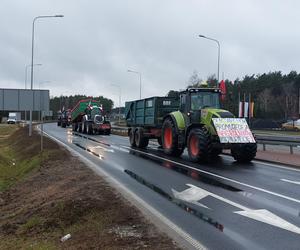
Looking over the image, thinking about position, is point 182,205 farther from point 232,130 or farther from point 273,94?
point 273,94

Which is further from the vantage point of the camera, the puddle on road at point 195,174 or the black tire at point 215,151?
the black tire at point 215,151

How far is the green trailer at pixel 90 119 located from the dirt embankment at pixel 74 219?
3269 centimetres

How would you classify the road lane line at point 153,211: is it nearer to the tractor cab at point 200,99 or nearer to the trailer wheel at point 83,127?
the tractor cab at point 200,99

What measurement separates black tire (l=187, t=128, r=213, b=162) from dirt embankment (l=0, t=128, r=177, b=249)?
493 cm

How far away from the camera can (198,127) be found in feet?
64.9

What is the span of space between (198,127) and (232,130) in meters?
1.56

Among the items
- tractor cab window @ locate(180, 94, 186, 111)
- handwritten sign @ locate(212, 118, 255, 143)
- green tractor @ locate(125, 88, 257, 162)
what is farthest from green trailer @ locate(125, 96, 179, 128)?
handwritten sign @ locate(212, 118, 255, 143)

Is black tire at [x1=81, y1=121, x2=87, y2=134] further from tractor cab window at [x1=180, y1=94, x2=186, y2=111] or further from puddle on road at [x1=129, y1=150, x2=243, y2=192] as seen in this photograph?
puddle on road at [x1=129, y1=150, x2=243, y2=192]

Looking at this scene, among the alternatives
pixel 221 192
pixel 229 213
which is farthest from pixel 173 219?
pixel 221 192

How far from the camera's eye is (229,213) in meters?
9.62

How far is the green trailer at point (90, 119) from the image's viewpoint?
48.1 m

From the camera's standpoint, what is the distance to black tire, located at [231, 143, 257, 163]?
19084 mm

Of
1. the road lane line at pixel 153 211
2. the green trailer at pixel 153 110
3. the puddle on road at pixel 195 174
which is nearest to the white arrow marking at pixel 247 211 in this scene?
the puddle on road at pixel 195 174

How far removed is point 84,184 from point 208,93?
958 centimetres
